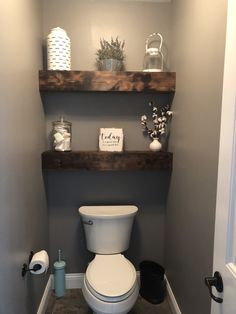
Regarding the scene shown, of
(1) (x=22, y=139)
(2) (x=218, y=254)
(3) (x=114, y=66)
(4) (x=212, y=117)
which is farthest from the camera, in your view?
(3) (x=114, y=66)

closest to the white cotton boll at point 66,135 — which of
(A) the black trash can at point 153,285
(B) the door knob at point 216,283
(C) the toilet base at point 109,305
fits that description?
(C) the toilet base at point 109,305

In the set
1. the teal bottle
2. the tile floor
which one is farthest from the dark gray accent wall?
the tile floor

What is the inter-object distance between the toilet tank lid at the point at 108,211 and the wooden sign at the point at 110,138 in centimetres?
48

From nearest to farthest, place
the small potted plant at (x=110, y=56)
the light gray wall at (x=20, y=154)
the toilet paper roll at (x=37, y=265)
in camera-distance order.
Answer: the light gray wall at (x=20, y=154) < the toilet paper roll at (x=37, y=265) < the small potted plant at (x=110, y=56)

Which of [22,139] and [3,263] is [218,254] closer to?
[3,263]

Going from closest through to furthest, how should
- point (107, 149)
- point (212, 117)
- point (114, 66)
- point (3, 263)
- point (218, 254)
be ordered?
point (218, 254) < point (3, 263) < point (212, 117) < point (114, 66) < point (107, 149)

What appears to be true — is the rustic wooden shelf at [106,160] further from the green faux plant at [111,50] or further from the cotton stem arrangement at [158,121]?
the green faux plant at [111,50]

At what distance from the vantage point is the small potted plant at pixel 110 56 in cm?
191

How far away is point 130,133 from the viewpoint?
6.98 ft

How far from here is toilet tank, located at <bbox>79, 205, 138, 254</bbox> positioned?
6.39ft

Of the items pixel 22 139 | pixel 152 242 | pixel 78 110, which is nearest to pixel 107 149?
pixel 78 110

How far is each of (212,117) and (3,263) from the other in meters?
1.18

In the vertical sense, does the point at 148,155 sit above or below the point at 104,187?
above

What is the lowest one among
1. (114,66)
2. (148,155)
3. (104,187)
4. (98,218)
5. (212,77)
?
(98,218)
